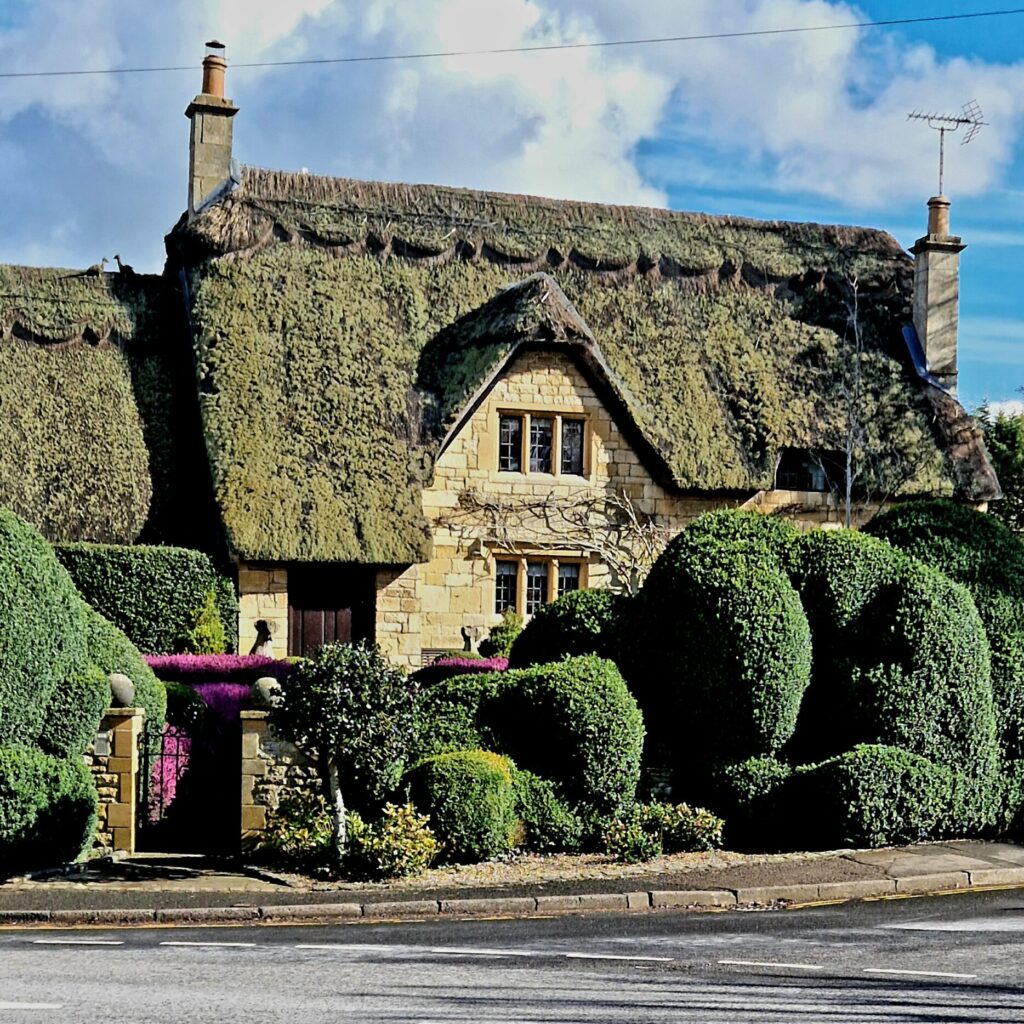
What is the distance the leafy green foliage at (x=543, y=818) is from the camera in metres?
16.2

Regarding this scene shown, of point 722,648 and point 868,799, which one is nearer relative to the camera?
point 868,799

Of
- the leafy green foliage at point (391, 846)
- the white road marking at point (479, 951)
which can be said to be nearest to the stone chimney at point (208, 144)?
the leafy green foliage at point (391, 846)

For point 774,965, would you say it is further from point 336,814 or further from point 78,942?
point 336,814

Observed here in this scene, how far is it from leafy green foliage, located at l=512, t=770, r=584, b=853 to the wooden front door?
476 inches

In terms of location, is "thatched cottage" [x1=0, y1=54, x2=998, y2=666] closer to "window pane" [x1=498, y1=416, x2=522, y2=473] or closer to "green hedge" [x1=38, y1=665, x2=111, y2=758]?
"window pane" [x1=498, y1=416, x2=522, y2=473]

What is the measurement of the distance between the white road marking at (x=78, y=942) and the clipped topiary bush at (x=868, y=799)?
23.6 feet

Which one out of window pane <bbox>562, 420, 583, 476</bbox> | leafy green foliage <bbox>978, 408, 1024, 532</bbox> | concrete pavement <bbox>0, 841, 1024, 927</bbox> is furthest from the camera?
leafy green foliage <bbox>978, 408, 1024, 532</bbox>

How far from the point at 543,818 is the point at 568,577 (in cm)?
1422

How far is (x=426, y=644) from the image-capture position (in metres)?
28.8

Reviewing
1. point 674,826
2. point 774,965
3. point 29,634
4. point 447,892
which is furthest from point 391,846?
point 774,965

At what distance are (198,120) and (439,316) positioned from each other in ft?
19.6

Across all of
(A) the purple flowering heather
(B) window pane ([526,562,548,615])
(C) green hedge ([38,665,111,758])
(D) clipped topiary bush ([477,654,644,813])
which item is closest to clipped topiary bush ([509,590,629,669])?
(D) clipped topiary bush ([477,654,644,813])

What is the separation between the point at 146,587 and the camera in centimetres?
2655

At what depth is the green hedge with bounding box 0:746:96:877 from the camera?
1465cm
